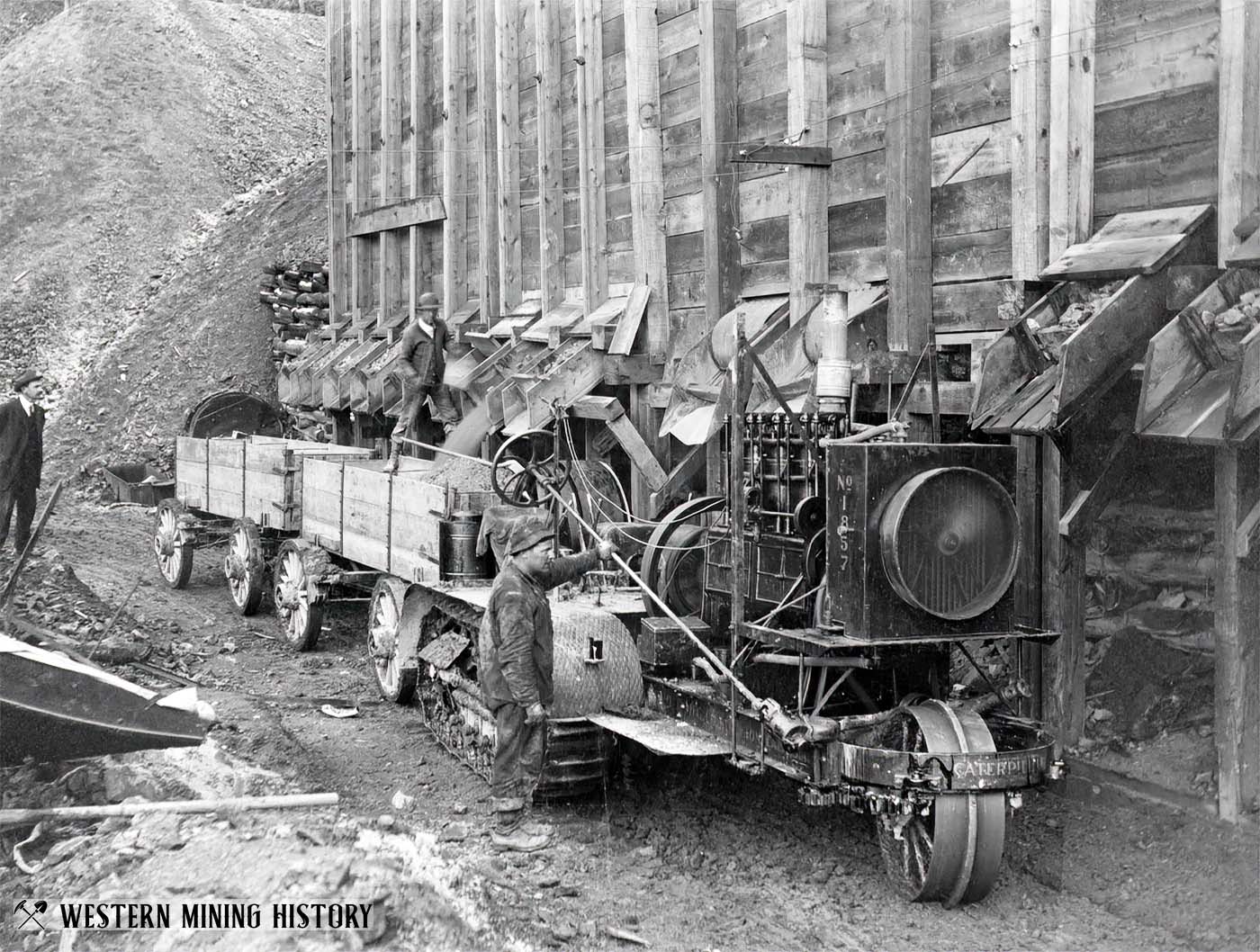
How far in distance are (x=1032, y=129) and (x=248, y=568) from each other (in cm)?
897

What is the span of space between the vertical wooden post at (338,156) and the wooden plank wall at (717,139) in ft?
3.16

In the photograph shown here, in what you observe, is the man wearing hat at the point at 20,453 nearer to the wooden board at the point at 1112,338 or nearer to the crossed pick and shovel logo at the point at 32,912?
the crossed pick and shovel logo at the point at 32,912

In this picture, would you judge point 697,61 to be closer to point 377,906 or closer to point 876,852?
point 876,852

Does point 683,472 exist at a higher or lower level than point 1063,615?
higher

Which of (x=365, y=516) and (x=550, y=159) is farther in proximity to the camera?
(x=550, y=159)

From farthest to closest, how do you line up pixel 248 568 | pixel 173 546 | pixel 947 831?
pixel 173 546 → pixel 248 568 → pixel 947 831

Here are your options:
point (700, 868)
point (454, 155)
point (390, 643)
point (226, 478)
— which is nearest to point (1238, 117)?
point (700, 868)

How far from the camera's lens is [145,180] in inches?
1096

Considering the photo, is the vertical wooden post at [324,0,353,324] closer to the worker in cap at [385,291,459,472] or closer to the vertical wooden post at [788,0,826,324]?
the worker in cap at [385,291,459,472]

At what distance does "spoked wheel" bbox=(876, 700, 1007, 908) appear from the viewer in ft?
19.0

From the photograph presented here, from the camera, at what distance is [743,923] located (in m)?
5.92

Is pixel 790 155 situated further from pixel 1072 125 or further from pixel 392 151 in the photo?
pixel 392 151

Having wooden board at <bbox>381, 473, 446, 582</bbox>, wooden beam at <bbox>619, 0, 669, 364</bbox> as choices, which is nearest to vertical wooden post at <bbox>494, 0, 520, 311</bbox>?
wooden beam at <bbox>619, 0, 669, 364</bbox>

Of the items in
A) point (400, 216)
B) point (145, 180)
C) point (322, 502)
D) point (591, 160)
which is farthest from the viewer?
point (145, 180)
